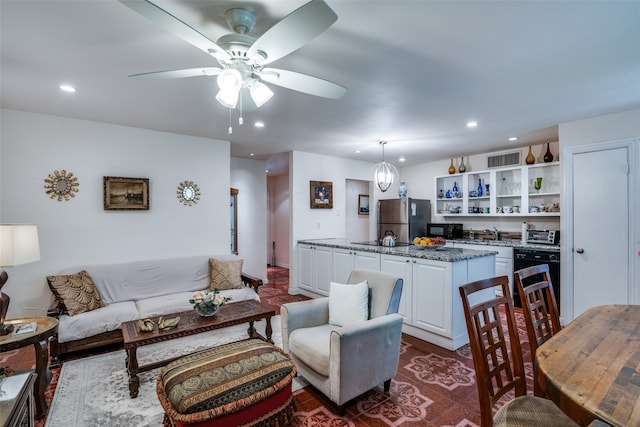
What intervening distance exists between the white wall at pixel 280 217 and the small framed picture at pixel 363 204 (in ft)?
6.32

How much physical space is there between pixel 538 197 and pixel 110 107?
6185 millimetres

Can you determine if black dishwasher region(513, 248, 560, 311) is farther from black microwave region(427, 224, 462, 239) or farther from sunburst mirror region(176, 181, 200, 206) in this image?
sunburst mirror region(176, 181, 200, 206)

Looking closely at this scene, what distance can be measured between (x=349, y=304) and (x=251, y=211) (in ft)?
13.2

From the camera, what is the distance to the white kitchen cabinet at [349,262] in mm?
3899

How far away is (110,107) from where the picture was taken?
10.3 feet

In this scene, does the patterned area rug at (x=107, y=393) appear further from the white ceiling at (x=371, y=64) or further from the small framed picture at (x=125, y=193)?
the white ceiling at (x=371, y=64)

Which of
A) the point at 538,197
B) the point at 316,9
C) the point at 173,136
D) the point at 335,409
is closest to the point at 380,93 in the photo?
the point at 316,9

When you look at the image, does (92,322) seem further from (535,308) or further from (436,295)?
(535,308)

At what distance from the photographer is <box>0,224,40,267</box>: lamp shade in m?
2.10

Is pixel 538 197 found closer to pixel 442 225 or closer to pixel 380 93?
pixel 442 225

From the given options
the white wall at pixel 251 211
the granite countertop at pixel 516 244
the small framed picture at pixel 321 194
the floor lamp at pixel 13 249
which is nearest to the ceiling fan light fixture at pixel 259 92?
the floor lamp at pixel 13 249

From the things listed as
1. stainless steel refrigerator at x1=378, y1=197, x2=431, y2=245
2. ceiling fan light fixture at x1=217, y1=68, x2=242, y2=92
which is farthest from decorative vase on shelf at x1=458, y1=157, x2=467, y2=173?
ceiling fan light fixture at x1=217, y1=68, x2=242, y2=92

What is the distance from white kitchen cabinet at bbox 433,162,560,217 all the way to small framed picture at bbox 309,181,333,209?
7.69 ft

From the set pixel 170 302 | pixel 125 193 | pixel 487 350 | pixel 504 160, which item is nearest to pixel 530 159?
pixel 504 160
